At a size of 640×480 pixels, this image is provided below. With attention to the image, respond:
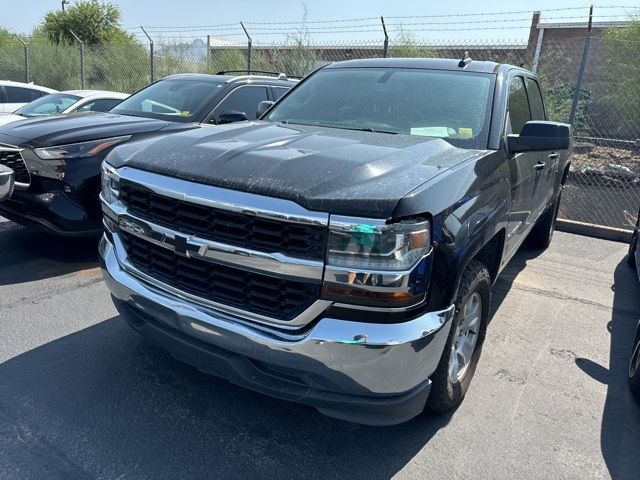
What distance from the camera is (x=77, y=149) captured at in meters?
4.57

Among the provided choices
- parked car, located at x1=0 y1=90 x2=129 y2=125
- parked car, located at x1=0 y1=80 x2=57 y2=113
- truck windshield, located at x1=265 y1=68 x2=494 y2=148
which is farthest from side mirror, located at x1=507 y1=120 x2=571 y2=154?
parked car, located at x1=0 y1=80 x2=57 y2=113

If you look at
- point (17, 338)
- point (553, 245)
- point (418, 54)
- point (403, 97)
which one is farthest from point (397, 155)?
point (418, 54)

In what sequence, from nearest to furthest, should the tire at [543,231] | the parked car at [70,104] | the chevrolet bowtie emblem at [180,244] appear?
the chevrolet bowtie emblem at [180,244] → the tire at [543,231] → the parked car at [70,104]

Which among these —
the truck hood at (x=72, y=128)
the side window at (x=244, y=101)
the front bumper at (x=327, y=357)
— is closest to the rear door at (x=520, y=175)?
the front bumper at (x=327, y=357)

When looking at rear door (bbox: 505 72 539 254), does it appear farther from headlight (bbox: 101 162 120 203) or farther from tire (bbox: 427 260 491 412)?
headlight (bbox: 101 162 120 203)

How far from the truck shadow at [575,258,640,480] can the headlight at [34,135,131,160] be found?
4.17 m

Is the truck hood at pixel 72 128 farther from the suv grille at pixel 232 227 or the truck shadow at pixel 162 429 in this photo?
the suv grille at pixel 232 227

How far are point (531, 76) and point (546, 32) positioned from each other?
78.5ft

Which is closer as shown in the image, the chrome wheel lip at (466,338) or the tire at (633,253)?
the chrome wheel lip at (466,338)

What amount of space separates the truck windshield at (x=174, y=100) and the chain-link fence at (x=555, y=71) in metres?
4.21

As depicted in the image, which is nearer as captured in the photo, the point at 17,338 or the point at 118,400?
the point at 118,400

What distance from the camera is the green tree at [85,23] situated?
27359 millimetres

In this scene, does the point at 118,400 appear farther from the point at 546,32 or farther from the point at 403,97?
the point at 546,32

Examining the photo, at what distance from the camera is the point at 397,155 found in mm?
2615
